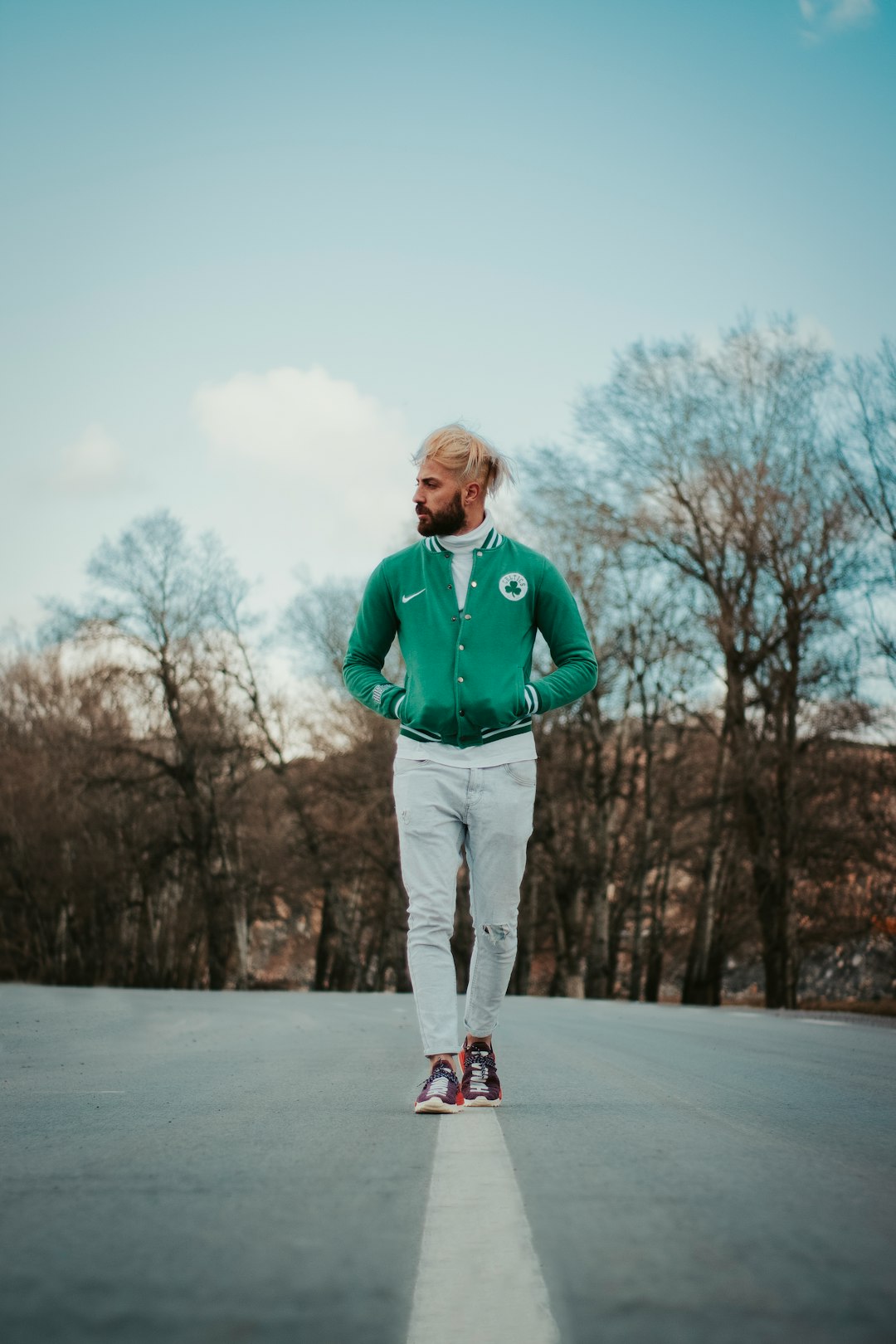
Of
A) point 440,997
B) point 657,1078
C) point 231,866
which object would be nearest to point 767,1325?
point 440,997

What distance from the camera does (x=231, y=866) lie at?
3831 centimetres

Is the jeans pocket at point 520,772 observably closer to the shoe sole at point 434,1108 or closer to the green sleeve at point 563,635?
the green sleeve at point 563,635

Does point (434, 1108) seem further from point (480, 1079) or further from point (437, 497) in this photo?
point (437, 497)

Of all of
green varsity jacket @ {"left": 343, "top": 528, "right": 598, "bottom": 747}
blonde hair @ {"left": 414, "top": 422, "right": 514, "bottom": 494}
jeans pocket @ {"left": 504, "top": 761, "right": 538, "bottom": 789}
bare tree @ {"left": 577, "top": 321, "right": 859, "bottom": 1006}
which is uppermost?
bare tree @ {"left": 577, "top": 321, "right": 859, "bottom": 1006}

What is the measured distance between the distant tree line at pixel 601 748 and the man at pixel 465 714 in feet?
57.3

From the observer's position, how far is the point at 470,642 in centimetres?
478

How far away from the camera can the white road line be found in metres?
1.72

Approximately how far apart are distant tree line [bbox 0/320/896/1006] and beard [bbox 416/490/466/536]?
17.6m

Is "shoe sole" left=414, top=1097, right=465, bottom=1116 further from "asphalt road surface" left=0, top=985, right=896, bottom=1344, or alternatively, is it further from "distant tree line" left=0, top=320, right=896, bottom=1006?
"distant tree line" left=0, top=320, right=896, bottom=1006

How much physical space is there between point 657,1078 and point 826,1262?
3.41m

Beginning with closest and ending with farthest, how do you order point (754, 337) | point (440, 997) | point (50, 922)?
point (440, 997) < point (754, 337) < point (50, 922)

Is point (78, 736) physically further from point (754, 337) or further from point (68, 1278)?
point (68, 1278)

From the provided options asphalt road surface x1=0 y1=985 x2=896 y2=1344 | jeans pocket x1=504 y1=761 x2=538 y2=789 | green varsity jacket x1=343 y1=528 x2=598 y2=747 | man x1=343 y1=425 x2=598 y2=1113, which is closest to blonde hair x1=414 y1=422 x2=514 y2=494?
man x1=343 y1=425 x2=598 y2=1113

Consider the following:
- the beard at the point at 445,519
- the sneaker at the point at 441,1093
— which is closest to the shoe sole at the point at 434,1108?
the sneaker at the point at 441,1093
